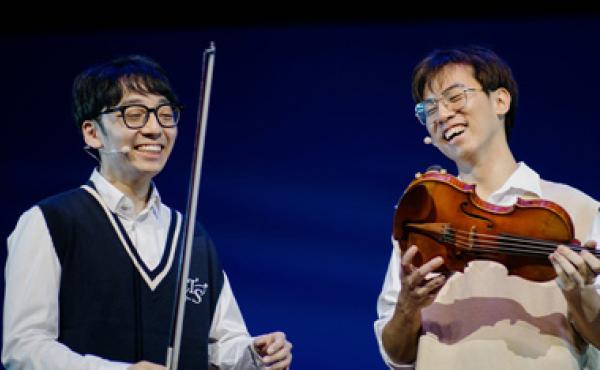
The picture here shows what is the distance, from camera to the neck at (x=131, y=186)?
2725 mm

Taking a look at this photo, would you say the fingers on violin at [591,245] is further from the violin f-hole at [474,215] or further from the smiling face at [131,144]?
the smiling face at [131,144]

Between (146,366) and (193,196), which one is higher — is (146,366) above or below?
below

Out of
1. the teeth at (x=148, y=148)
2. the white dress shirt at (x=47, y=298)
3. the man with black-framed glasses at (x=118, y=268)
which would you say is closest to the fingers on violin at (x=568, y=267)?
the man with black-framed glasses at (x=118, y=268)

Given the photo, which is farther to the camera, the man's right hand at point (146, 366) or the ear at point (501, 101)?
the ear at point (501, 101)

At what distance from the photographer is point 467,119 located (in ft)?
8.75

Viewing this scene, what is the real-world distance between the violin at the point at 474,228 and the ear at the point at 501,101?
1.46 ft

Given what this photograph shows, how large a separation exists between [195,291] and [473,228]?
825 mm

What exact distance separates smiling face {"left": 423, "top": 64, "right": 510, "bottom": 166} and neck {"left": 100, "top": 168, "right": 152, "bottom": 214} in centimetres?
83

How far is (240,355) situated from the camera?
2689 millimetres

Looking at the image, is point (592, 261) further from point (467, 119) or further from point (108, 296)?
point (108, 296)

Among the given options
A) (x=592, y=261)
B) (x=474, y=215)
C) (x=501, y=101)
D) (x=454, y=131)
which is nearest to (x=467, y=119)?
(x=454, y=131)

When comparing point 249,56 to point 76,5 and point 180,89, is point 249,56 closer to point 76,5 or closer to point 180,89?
point 180,89

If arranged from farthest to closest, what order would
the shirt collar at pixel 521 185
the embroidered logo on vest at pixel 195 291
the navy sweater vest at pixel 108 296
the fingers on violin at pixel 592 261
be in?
1. the embroidered logo on vest at pixel 195 291
2. the shirt collar at pixel 521 185
3. the navy sweater vest at pixel 108 296
4. the fingers on violin at pixel 592 261

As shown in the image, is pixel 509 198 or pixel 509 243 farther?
pixel 509 198
